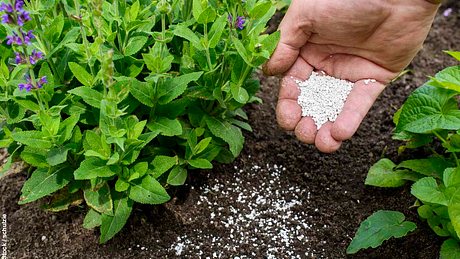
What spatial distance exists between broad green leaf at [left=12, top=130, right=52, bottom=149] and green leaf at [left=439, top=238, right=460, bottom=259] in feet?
5.33

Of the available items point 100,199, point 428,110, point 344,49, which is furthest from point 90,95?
point 428,110

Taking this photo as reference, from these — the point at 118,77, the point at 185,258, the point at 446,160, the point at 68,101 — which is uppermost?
the point at 118,77

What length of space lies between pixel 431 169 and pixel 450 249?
394 mm

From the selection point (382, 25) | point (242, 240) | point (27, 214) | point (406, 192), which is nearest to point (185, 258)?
point (242, 240)

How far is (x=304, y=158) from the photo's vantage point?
9.86ft

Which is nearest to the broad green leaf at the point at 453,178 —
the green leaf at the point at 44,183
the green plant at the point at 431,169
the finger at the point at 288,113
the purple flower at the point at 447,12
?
the green plant at the point at 431,169

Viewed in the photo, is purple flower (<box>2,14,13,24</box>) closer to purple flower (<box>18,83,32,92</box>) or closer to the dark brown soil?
purple flower (<box>18,83,32,92</box>)

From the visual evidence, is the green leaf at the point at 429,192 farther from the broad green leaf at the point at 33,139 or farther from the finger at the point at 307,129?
the broad green leaf at the point at 33,139

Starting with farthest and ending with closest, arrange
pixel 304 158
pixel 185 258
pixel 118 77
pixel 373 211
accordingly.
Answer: pixel 304 158, pixel 373 211, pixel 185 258, pixel 118 77

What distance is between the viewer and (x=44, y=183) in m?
2.34

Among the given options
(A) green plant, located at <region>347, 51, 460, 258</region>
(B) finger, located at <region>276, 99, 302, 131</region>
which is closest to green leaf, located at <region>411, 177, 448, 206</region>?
(A) green plant, located at <region>347, 51, 460, 258</region>

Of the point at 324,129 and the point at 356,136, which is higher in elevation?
the point at 324,129

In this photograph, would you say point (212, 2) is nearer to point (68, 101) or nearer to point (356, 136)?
point (68, 101)

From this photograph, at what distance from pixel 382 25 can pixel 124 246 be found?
5.12 feet
